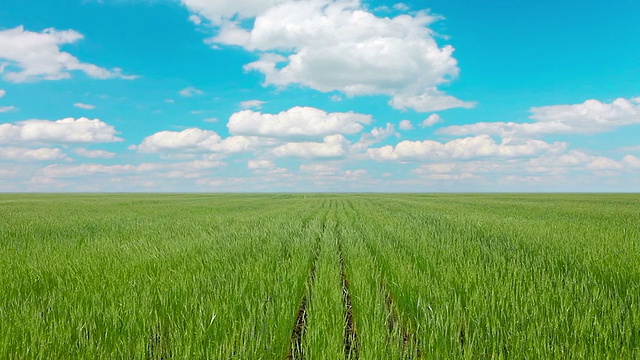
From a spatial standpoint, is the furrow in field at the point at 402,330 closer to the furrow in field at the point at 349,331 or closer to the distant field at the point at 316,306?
the distant field at the point at 316,306

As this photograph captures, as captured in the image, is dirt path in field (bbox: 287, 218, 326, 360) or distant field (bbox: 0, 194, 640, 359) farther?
dirt path in field (bbox: 287, 218, 326, 360)

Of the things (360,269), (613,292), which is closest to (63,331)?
(360,269)

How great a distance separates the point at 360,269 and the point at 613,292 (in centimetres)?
311

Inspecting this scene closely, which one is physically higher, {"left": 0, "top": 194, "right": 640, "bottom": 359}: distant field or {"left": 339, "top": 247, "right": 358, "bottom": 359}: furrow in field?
{"left": 0, "top": 194, "right": 640, "bottom": 359}: distant field

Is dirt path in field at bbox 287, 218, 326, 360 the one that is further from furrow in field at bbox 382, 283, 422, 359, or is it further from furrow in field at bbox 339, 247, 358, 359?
furrow in field at bbox 382, 283, 422, 359

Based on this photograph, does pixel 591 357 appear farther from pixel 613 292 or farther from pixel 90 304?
pixel 90 304

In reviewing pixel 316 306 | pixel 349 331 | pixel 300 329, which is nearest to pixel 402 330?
pixel 349 331

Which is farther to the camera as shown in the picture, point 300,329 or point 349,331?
point 300,329

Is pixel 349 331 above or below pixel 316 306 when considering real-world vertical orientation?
below

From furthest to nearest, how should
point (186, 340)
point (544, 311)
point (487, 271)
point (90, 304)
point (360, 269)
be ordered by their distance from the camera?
point (360, 269)
point (487, 271)
point (90, 304)
point (544, 311)
point (186, 340)

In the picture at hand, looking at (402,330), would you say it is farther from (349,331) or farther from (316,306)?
(316,306)

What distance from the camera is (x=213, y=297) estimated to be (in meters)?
4.08

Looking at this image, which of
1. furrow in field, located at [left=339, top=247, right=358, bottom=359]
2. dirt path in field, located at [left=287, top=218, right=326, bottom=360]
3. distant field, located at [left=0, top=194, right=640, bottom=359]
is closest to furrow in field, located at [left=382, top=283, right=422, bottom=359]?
distant field, located at [left=0, top=194, right=640, bottom=359]

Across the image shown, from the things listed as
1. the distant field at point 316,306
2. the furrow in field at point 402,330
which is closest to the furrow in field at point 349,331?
the distant field at point 316,306
